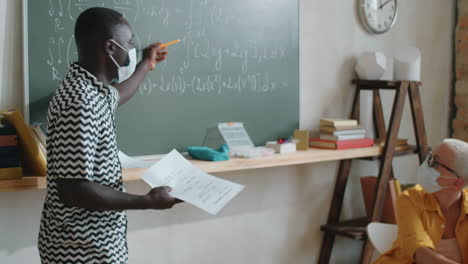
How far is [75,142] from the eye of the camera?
4.60 ft

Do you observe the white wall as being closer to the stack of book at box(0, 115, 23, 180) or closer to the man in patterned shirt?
the stack of book at box(0, 115, 23, 180)

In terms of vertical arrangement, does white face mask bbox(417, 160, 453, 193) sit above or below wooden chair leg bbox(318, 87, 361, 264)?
above

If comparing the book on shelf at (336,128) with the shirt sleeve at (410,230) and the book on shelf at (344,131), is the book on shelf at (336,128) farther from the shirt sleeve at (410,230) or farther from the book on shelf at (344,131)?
the shirt sleeve at (410,230)

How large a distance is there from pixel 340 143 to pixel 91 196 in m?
1.81

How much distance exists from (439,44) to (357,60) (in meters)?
1.06

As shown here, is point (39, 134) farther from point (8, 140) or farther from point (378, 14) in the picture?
point (378, 14)

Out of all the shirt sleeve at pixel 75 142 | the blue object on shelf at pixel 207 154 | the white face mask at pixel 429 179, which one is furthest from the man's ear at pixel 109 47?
the white face mask at pixel 429 179

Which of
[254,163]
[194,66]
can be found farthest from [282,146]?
[194,66]

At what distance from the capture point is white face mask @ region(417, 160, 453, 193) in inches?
81.7

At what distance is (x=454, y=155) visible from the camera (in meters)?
2.04

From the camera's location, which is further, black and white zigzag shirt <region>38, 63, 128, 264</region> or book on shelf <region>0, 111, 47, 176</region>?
book on shelf <region>0, 111, 47, 176</region>

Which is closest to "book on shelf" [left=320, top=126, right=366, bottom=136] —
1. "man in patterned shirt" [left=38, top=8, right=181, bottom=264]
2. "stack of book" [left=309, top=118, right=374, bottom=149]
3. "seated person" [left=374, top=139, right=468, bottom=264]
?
"stack of book" [left=309, top=118, right=374, bottom=149]

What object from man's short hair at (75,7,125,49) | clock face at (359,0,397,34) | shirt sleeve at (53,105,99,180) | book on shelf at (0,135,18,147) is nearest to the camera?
shirt sleeve at (53,105,99,180)

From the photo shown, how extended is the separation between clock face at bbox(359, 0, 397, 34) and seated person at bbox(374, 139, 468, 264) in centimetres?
142
